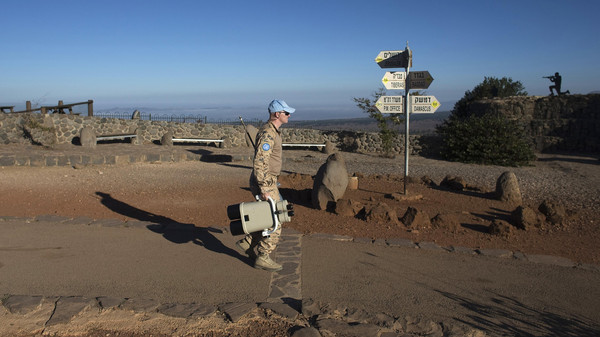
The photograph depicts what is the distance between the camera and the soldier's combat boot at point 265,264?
17.5 feet

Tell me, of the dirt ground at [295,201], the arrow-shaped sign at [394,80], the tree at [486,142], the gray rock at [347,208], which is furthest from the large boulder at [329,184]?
the tree at [486,142]

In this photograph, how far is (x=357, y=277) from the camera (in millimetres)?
5234

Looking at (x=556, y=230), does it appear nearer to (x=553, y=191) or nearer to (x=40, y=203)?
(x=553, y=191)

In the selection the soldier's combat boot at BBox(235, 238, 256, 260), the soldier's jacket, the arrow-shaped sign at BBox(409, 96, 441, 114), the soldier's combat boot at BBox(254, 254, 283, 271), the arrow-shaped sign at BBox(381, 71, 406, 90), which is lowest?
the soldier's combat boot at BBox(254, 254, 283, 271)

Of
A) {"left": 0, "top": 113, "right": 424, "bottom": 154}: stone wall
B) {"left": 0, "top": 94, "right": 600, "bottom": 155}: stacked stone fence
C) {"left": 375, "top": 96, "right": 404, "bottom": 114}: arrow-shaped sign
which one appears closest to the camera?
{"left": 375, "top": 96, "right": 404, "bottom": 114}: arrow-shaped sign

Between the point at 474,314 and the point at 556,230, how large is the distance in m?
3.90

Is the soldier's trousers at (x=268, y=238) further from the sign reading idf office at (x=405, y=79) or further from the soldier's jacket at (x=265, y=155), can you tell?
the sign reading idf office at (x=405, y=79)

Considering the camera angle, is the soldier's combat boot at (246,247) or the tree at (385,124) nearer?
the soldier's combat boot at (246,247)

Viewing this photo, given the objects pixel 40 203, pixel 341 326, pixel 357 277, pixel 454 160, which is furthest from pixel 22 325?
pixel 454 160

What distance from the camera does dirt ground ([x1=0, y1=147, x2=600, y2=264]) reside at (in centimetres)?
705

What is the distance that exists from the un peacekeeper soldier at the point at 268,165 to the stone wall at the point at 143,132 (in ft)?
51.6

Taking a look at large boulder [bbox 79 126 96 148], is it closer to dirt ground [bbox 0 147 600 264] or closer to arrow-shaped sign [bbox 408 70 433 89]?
dirt ground [bbox 0 147 600 264]

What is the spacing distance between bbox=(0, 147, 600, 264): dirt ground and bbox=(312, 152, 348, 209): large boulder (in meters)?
0.23

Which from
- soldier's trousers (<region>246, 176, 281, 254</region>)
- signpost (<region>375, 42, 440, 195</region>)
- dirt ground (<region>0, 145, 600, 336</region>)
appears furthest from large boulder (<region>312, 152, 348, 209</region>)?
soldier's trousers (<region>246, 176, 281, 254</region>)
